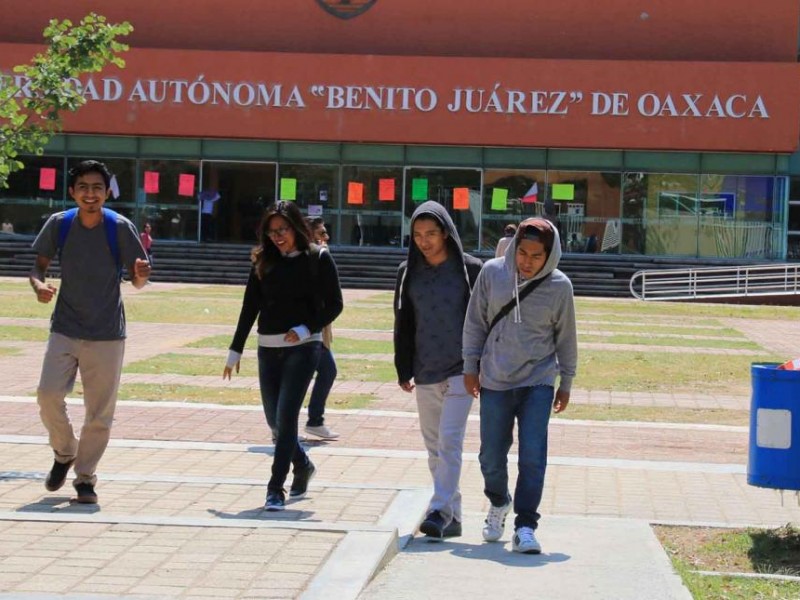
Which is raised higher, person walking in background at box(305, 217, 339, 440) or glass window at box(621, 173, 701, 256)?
glass window at box(621, 173, 701, 256)

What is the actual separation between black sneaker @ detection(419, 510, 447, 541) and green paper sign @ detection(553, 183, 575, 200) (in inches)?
1269

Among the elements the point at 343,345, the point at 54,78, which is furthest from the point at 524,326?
the point at 343,345

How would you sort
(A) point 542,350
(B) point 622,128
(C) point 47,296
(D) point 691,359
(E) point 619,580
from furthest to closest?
(B) point 622,128 < (D) point 691,359 < (C) point 47,296 < (A) point 542,350 < (E) point 619,580

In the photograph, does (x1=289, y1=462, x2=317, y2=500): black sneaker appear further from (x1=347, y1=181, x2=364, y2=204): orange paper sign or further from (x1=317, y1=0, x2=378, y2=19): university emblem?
(x1=317, y1=0, x2=378, y2=19): university emblem

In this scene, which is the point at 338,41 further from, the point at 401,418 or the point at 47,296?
the point at 47,296

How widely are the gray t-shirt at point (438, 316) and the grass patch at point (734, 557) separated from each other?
5.01ft

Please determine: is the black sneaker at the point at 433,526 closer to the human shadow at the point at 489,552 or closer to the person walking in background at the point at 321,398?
the human shadow at the point at 489,552

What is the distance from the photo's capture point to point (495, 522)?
23.0ft

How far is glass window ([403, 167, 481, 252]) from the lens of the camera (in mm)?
39094

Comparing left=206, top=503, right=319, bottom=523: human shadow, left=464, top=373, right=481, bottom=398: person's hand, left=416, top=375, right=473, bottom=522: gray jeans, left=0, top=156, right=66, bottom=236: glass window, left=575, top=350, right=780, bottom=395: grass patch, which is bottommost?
left=206, top=503, right=319, bottom=523: human shadow

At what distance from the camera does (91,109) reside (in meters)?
39.0

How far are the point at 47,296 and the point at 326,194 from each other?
32.5m

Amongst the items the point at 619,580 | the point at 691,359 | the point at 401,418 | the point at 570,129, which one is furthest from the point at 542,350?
the point at 570,129

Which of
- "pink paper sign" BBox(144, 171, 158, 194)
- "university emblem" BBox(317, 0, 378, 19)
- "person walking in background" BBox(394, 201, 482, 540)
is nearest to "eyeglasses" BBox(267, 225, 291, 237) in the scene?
"person walking in background" BBox(394, 201, 482, 540)
